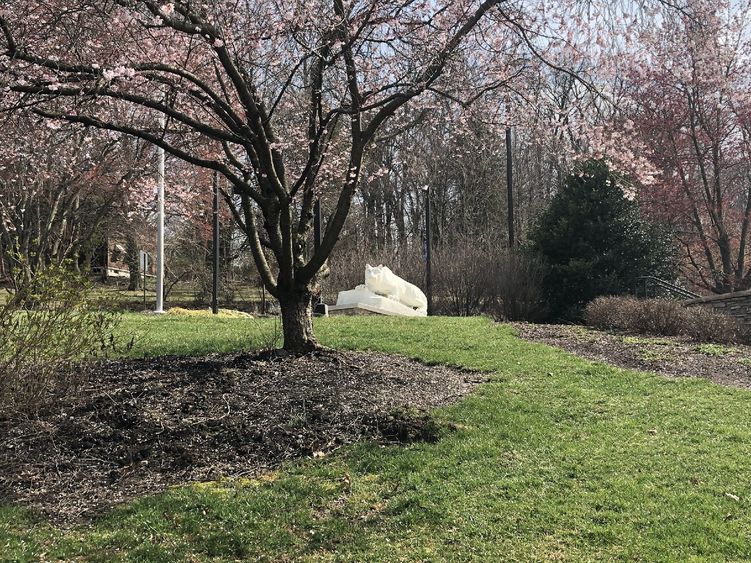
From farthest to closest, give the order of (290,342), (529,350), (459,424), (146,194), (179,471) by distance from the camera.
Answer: (146,194)
(529,350)
(290,342)
(459,424)
(179,471)

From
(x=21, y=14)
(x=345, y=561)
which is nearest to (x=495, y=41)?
(x=21, y=14)

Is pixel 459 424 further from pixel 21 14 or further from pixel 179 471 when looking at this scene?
pixel 21 14

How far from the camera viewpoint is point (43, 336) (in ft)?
14.7

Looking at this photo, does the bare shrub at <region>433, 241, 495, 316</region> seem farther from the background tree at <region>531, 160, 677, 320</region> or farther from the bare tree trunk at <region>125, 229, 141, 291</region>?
the bare tree trunk at <region>125, 229, 141, 291</region>

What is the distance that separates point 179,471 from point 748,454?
3.83 m

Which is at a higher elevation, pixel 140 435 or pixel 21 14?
pixel 21 14

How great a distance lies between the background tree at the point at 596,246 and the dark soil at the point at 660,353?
4438 millimetres

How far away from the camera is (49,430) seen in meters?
4.43

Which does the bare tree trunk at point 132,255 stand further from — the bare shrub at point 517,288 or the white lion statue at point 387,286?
the bare shrub at point 517,288

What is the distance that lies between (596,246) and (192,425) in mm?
13876

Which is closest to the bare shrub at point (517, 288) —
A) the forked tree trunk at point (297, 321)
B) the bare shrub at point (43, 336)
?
the forked tree trunk at point (297, 321)

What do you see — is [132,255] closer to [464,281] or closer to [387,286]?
[387,286]

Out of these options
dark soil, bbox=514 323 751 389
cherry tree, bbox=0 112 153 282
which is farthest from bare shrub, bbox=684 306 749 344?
cherry tree, bbox=0 112 153 282

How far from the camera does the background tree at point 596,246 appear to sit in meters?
16.2
